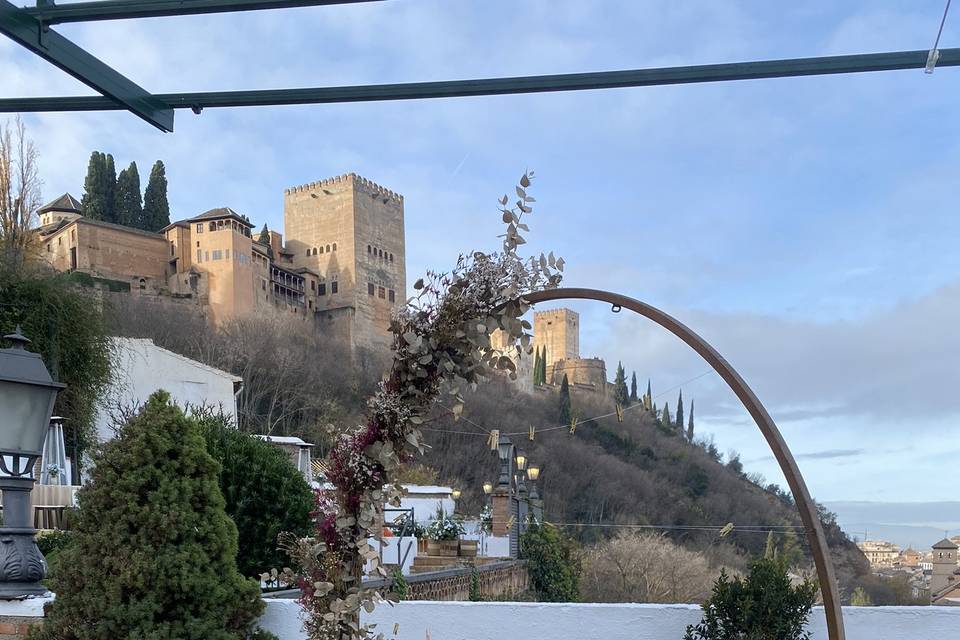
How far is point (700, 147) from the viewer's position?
17.1 ft

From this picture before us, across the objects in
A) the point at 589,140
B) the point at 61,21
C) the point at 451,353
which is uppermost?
the point at 589,140

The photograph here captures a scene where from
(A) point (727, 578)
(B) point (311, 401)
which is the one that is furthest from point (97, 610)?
(B) point (311, 401)

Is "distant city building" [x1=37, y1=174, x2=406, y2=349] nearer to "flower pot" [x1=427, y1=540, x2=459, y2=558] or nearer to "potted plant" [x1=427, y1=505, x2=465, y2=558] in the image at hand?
"potted plant" [x1=427, y1=505, x2=465, y2=558]

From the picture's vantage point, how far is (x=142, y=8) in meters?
2.28

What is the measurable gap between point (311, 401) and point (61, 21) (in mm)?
32426

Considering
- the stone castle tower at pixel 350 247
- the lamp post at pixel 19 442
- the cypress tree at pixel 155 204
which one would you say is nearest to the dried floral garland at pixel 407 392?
the lamp post at pixel 19 442

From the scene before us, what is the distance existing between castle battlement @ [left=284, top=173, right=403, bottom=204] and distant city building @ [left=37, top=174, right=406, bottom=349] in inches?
2.4

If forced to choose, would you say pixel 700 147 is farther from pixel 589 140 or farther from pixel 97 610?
pixel 97 610

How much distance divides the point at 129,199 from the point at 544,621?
4584 centimetres

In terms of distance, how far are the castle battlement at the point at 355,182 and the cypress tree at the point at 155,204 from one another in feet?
31.5

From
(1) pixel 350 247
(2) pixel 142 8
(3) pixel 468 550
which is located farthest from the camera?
(1) pixel 350 247

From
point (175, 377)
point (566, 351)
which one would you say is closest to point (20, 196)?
point (175, 377)

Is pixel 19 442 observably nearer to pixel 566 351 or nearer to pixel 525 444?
pixel 525 444

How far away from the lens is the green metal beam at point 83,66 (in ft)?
7.30
